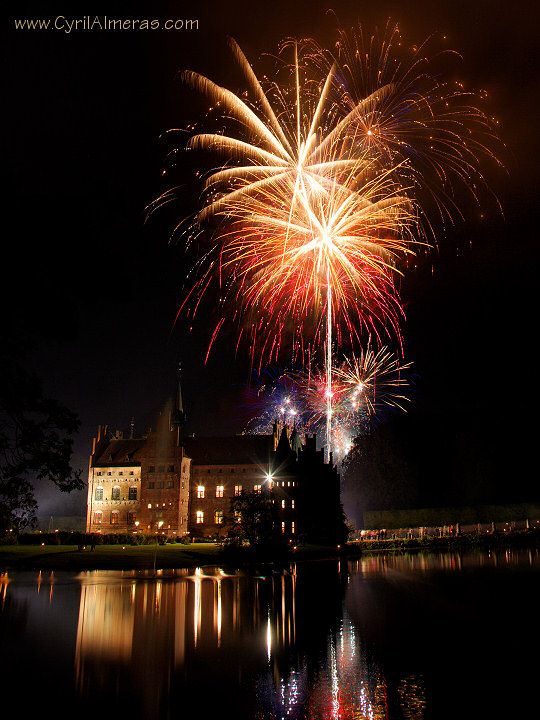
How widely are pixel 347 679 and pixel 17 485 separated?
10.6 metres

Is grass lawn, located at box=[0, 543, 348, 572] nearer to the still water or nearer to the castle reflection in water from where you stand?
the still water

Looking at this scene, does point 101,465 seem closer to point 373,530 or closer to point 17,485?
point 373,530

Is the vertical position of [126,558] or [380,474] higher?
[380,474]

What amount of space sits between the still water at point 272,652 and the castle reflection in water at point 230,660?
3 centimetres

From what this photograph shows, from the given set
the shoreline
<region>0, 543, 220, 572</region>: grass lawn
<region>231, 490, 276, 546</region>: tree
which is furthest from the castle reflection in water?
A: <region>231, 490, 276, 546</region>: tree

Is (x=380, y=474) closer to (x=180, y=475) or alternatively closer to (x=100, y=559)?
(x=180, y=475)

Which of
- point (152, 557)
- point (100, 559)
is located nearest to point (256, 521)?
point (152, 557)

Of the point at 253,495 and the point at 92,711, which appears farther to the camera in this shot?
the point at 253,495

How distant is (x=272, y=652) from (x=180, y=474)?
68.9 meters

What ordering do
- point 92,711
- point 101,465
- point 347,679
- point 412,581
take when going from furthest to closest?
point 101,465
point 412,581
point 347,679
point 92,711

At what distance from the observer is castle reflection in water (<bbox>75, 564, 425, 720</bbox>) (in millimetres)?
9977

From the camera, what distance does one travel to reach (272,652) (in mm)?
13836

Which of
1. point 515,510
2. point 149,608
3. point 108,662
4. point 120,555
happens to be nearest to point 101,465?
point 120,555

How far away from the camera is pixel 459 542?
2835 inches
